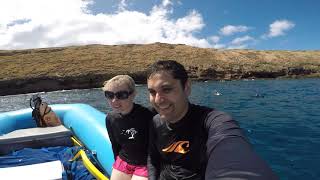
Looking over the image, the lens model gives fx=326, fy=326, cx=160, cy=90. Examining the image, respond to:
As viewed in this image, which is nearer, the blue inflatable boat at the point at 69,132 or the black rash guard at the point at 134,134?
the black rash guard at the point at 134,134

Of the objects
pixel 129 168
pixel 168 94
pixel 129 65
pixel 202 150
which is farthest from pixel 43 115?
pixel 129 65

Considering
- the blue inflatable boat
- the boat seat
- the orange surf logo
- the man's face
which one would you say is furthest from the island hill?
the man's face

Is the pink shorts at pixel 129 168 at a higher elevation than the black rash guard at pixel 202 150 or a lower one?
lower

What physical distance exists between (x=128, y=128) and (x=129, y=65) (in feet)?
271

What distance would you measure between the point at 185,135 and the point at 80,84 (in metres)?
71.6

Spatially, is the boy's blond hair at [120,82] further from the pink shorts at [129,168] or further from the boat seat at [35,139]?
the boat seat at [35,139]

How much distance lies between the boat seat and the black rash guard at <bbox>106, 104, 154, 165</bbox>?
4.61 meters

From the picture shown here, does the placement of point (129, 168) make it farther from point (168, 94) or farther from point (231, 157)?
point (231, 157)

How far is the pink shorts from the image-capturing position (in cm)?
425

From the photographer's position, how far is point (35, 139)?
8.32 metres

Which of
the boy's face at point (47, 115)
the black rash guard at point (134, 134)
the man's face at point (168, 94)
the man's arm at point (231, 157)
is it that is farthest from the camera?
the boy's face at point (47, 115)

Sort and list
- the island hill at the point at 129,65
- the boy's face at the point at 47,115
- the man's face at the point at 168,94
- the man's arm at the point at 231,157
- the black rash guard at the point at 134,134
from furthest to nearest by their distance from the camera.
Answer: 1. the island hill at the point at 129,65
2. the boy's face at the point at 47,115
3. the black rash guard at the point at 134,134
4. the man's face at the point at 168,94
5. the man's arm at the point at 231,157

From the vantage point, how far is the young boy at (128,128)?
4238mm

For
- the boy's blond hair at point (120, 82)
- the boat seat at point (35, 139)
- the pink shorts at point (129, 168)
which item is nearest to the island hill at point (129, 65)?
the boat seat at point (35, 139)
